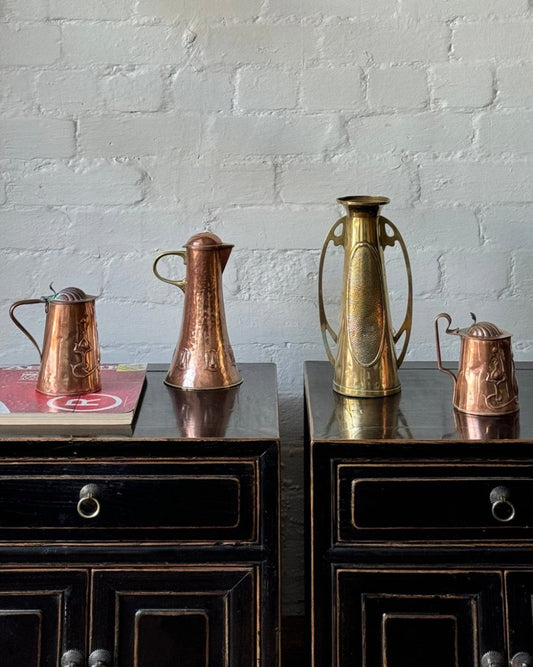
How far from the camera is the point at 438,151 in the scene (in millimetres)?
1624

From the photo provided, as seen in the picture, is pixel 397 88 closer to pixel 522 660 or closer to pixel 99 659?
pixel 522 660

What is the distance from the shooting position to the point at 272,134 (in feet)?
5.31

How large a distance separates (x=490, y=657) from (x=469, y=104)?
0.99 meters

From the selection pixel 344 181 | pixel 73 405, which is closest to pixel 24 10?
pixel 344 181

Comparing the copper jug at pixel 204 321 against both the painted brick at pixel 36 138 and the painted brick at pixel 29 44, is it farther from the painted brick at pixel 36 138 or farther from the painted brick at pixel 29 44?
the painted brick at pixel 29 44

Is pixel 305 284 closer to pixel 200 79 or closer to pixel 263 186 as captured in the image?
pixel 263 186

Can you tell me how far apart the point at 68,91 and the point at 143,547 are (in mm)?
881

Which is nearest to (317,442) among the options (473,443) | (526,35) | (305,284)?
(473,443)

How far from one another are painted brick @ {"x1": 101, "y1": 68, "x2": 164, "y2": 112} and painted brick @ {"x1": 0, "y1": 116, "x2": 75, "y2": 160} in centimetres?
10

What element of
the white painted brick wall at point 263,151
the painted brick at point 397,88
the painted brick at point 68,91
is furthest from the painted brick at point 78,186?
the painted brick at point 397,88

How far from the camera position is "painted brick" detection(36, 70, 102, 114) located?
160 cm

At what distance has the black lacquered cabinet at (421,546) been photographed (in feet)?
3.94

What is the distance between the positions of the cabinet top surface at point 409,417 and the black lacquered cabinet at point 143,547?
11 cm

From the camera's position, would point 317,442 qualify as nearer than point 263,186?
Yes
